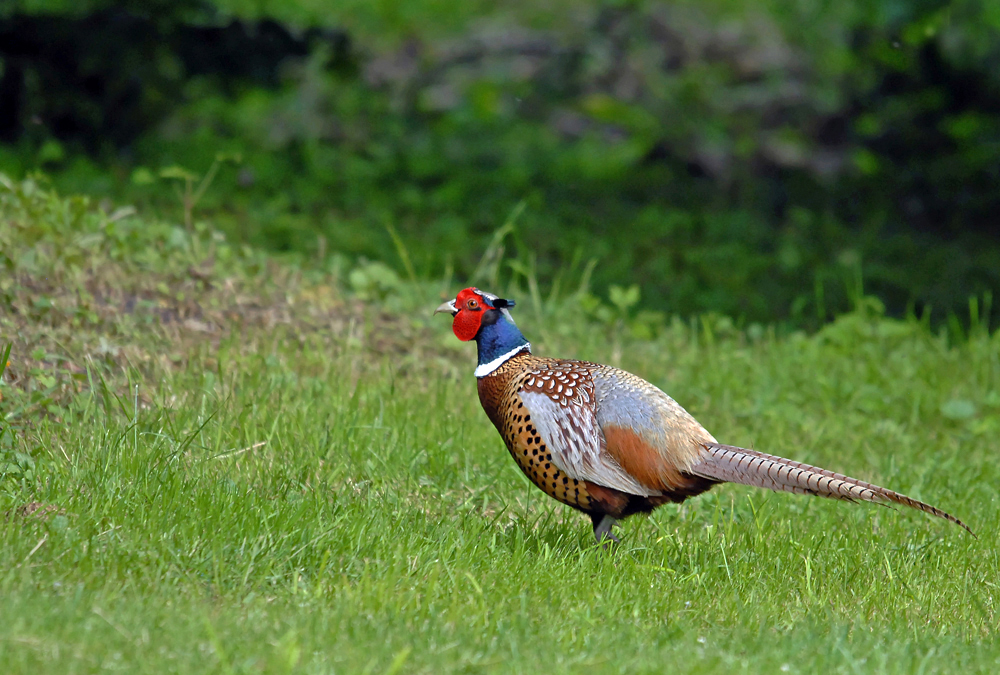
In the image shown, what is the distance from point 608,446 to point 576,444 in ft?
0.43

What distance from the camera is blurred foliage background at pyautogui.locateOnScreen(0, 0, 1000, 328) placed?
8.68 metres

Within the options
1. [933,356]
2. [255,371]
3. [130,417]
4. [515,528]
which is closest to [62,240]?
[255,371]

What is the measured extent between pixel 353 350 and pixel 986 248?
19.5 feet

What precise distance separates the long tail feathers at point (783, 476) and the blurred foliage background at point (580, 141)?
120 inches

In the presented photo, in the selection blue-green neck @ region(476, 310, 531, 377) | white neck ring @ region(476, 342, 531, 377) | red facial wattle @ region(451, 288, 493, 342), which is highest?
red facial wattle @ region(451, 288, 493, 342)

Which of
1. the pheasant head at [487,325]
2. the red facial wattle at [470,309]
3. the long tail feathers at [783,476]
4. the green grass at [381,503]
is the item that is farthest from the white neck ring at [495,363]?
the long tail feathers at [783,476]

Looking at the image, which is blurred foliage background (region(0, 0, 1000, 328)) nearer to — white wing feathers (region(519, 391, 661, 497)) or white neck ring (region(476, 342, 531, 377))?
white neck ring (region(476, 342, 531, 377))

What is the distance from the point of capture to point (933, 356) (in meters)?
7.47

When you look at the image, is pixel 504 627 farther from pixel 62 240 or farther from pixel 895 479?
pixel 62 240

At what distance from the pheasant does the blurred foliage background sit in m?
2.68

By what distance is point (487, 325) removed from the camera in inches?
183

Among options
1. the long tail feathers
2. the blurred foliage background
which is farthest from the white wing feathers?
the blurred foliage background

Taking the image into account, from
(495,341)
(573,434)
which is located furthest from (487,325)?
(573,434)

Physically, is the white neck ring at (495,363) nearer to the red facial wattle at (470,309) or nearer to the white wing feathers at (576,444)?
the red facial wattle at (470,309)
